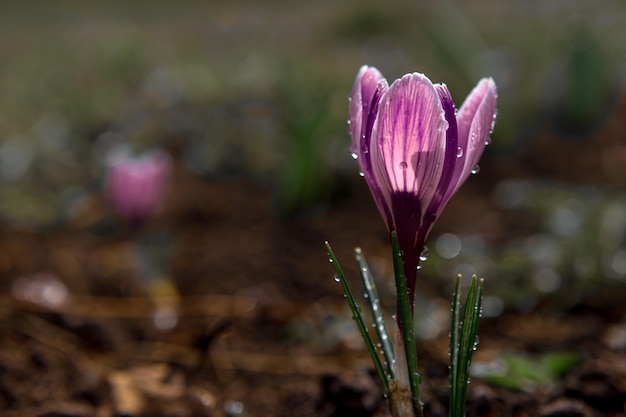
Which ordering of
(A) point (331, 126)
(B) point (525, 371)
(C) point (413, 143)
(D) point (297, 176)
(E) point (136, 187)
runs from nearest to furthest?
(C) point (413, 143) → (B) point (525, 371) → (E) point (136, 187) → (D) point (297, 176) → (A) point (331, 126)

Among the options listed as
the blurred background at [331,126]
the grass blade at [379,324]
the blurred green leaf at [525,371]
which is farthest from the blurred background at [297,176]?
the grass blade at [379,324]

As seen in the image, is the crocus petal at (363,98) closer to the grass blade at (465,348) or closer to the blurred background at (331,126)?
the grass blade at (465,348)

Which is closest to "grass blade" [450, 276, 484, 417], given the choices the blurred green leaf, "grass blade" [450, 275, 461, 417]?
"grass blade" [450, 275, 461, 417]

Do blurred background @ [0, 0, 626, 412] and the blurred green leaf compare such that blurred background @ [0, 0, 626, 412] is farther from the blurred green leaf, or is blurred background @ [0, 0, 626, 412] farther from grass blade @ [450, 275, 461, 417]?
grass blade @ [450, 275, 461, 417]

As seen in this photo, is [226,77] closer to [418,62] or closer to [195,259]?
[418,62]

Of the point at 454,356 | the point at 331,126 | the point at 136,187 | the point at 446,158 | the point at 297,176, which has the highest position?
the point at 331,126

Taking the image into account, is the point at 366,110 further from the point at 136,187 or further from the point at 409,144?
the point at 136,187

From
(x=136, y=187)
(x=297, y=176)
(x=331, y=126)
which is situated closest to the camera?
(x=136, y=187)

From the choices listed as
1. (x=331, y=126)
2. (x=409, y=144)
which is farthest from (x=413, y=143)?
(x=331, y=126)
